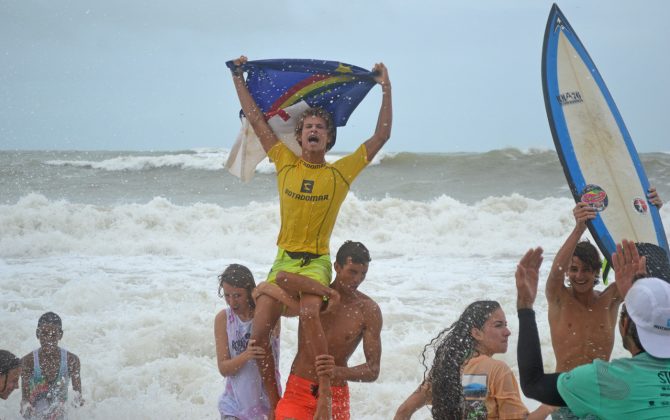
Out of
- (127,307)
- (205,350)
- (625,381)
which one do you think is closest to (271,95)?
(625,381)

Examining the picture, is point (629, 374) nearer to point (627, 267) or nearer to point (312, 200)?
point (627, 267)

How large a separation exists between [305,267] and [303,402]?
759 mm

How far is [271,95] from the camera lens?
488cm

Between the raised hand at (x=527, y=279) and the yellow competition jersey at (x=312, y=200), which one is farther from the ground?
the yellow competition jersey at (x=312, y=200)

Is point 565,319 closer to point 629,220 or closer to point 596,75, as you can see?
point 629,220

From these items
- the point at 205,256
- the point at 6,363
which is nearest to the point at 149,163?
the point at 205,256

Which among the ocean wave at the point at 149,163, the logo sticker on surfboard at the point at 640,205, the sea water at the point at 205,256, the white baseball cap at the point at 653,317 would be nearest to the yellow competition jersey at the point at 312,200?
the logo sticker on surfboard at the point at 640,205

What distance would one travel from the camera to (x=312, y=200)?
14.7 ft

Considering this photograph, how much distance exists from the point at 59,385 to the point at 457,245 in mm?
10181

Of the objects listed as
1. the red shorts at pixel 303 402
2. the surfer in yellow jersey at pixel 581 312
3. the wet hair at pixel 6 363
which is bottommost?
the red shorts at pixel 303 402

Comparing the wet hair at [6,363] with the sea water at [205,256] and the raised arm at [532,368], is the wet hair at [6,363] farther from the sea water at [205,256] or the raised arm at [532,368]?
the raised arm at [532,368]

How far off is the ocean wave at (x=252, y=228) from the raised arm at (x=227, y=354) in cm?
914

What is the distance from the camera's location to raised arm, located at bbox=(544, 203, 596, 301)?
3957 millimetres

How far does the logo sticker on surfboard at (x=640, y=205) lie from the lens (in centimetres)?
530
